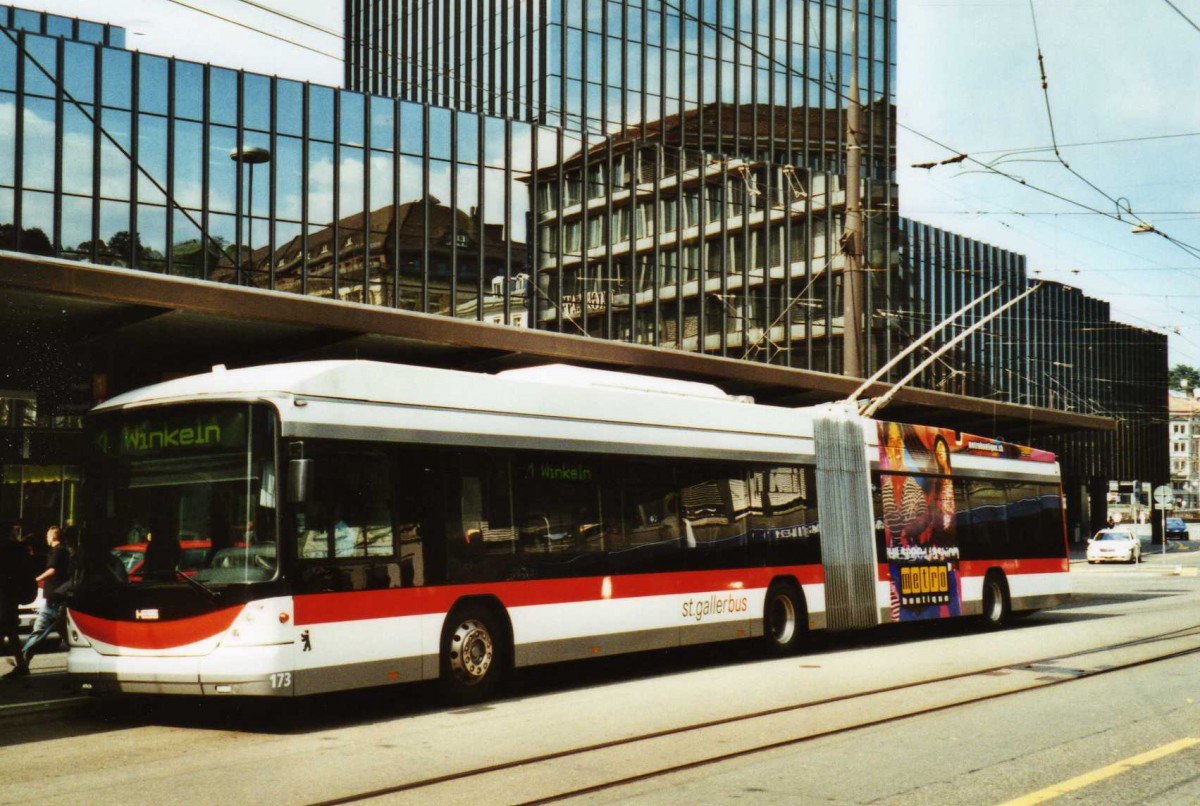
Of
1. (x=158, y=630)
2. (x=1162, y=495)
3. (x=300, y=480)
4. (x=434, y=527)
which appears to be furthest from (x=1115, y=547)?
(x=158, y=630)

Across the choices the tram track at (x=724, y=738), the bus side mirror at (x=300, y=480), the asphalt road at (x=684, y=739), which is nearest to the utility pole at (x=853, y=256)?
the asphalt road at (x=684, y=739)

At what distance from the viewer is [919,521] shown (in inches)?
735

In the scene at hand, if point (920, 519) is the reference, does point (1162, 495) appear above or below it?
above

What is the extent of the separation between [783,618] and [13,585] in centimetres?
831

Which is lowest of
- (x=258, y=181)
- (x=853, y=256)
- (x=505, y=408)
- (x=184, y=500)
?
(x=184, y=500)

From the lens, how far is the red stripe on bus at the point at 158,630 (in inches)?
400

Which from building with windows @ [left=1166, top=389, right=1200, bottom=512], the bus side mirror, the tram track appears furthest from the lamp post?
building with windows @ [left=1166, top=389, right=1200, bottom=512]

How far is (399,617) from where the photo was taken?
1109 centimetres

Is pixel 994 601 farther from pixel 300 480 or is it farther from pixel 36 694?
pixel 36 694

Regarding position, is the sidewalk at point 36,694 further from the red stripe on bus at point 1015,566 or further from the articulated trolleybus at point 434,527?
the red stripe on bus at point 1015,566

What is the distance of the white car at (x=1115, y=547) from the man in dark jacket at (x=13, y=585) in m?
47.3

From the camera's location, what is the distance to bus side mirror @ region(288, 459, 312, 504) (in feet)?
33.1

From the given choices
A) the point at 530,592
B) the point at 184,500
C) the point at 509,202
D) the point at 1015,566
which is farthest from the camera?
the point at 509,202

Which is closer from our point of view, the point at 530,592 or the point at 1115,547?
the point at 530,592
